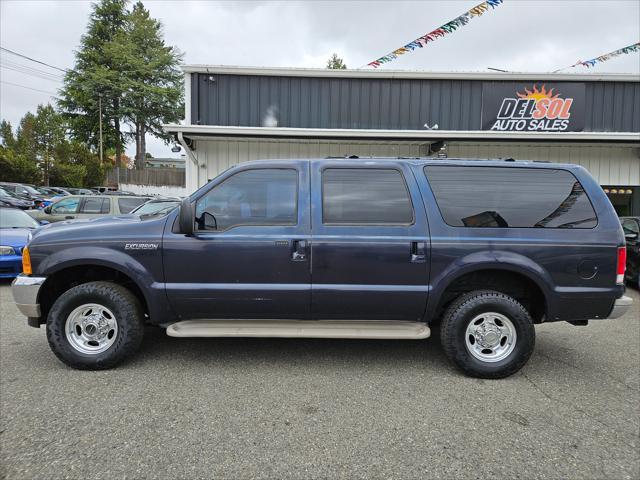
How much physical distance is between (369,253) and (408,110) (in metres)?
Answer: 8.54

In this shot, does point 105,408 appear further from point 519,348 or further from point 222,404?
point 519,348

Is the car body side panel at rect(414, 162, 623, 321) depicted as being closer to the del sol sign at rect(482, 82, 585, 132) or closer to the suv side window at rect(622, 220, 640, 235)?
the suv side window at rect(622, 220, 640, 235)

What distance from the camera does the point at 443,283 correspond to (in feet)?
11.9

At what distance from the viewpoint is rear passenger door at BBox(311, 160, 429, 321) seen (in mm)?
3629

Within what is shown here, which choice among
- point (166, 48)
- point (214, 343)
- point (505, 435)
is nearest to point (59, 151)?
point (166, 48)

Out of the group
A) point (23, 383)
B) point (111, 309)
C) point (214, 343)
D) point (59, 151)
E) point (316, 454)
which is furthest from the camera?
point (59, 151)

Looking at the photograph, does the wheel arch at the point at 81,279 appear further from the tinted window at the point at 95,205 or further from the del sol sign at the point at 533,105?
the del sol sign at the point at 533,105

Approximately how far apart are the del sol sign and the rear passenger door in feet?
28.5

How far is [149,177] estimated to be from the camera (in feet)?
96.4

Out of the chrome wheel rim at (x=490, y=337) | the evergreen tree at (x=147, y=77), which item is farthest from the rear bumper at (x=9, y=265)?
the evergreen tree at (x=147, y=77)

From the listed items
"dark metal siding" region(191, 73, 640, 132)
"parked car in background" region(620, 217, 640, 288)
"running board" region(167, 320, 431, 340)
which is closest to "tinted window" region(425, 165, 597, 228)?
"running board" region(167, 320, 431, 340)

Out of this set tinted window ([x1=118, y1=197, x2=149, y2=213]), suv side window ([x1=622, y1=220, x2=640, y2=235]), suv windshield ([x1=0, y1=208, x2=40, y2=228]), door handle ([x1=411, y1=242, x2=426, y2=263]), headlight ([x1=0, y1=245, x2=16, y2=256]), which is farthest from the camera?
tinted window ([x1=118, y1=197, x2=149, y2=213])

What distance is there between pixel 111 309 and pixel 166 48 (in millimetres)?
43167

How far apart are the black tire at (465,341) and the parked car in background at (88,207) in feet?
30.5
